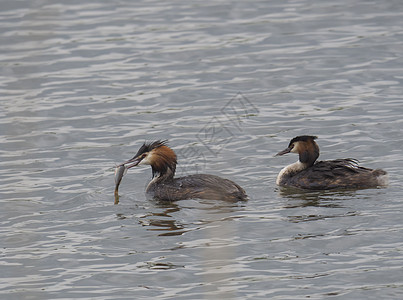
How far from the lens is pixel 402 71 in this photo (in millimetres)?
16078

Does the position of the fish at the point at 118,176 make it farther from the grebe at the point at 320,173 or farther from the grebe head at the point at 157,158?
the grebe at the point at 320,173

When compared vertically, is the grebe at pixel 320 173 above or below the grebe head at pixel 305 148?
below

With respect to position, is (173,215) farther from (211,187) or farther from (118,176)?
(118,176)

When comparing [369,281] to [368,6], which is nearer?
[369,281]

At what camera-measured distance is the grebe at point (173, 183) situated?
35.0 feet

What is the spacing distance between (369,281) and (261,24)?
12.4 m

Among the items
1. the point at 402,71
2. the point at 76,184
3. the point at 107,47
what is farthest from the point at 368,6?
the point at 76,184

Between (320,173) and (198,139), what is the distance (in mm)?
2574

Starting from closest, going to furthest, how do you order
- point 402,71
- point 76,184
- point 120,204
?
1. point 120,204
2. point 76,184
3. point 402,71

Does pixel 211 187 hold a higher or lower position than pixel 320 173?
higher

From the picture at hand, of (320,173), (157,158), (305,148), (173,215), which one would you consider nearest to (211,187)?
(173,215)

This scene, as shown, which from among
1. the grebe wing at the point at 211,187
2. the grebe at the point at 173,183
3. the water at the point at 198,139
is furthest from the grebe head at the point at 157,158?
the grebe wing at the point at 211,187

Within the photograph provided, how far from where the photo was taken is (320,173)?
11.5 meters

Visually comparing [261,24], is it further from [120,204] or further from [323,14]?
[120,204]
